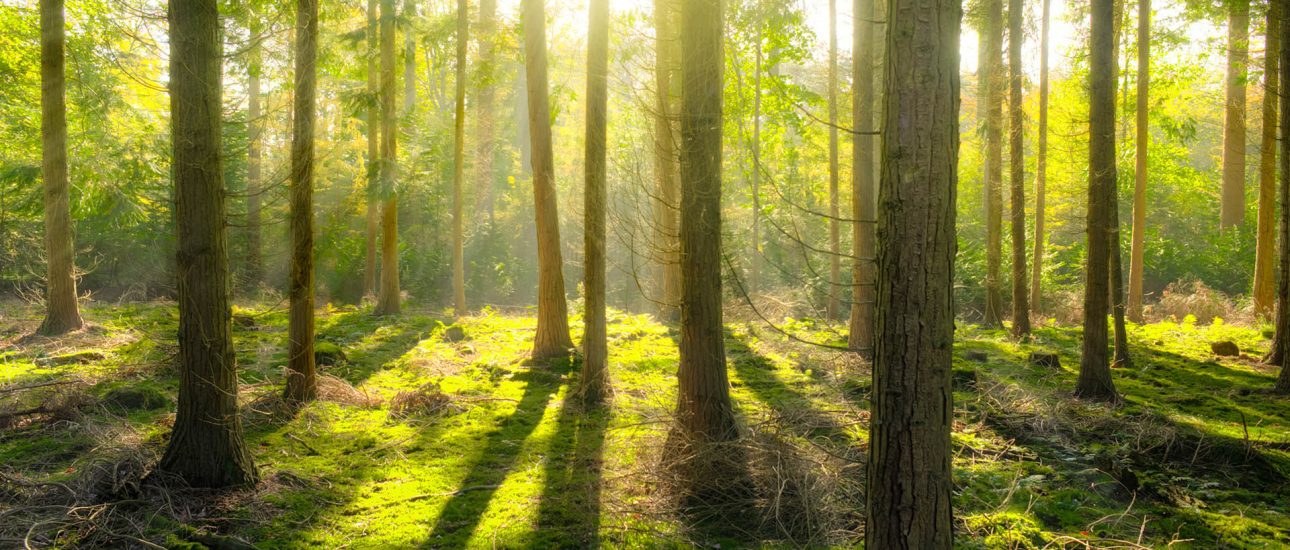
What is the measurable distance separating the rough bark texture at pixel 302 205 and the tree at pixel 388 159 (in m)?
5.50

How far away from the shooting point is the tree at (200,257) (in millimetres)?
5012

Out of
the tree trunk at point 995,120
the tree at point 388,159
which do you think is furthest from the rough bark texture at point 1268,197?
the tree at point 388,159

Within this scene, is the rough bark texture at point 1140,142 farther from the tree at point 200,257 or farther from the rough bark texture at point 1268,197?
the tree at point 200,257

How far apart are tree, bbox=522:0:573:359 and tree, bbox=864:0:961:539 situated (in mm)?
6798

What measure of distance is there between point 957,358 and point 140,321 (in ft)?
45.4

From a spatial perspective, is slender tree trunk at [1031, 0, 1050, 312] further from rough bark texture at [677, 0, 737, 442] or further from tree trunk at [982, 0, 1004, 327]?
rough bark texture at [677, 0, 737, 442]

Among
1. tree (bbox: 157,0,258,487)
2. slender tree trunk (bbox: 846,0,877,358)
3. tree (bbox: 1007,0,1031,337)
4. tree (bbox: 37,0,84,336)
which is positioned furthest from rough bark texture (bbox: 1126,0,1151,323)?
tree (bbox: 37,0,84,336)

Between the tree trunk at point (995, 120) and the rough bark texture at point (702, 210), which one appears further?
the tree trunk at point (995, 120)

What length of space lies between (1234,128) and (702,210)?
16.5 m

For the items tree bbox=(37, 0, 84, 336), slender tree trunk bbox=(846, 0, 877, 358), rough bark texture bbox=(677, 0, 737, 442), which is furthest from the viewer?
tree bbox=(37, 0, 84, 336)

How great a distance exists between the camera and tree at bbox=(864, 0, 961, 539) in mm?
3291

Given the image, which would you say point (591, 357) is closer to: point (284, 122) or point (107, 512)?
point (284, 122)

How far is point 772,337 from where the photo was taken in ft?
44.7

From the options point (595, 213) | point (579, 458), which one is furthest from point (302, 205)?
point (579, 458)
